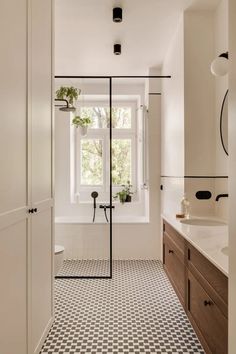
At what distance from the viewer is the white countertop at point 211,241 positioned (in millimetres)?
1509

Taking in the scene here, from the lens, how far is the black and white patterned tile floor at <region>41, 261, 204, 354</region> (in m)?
2.02

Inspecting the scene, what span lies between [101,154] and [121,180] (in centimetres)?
56

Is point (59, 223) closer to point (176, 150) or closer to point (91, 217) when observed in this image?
point (91, 217)

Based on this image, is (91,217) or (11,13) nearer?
(11,13)

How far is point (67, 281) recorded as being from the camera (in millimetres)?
3342

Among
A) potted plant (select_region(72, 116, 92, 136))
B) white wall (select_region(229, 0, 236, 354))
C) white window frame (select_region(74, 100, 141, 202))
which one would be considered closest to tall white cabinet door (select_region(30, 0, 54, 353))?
white wall (select_region(229, 0, 236, 354))

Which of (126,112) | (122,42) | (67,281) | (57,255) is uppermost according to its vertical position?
(122,42)

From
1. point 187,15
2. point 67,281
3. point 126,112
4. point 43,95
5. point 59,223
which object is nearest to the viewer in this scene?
point 43,95

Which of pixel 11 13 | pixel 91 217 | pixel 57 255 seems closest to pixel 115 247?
pixel 91 217

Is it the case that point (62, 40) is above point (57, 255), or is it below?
above

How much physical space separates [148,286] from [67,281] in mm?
921

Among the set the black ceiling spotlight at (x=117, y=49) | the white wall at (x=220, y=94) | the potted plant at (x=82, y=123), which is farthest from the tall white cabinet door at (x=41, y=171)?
the potted plant at (x=82, y=123)

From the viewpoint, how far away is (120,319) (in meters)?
2.40

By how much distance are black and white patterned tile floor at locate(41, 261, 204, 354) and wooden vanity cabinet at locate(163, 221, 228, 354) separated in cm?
16
